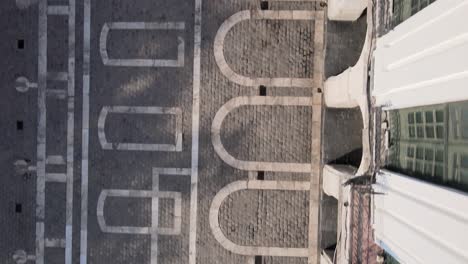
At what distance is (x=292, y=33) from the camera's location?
13914 mm

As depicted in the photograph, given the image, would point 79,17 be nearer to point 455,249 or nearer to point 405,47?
point 405,47

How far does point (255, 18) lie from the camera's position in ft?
45.9

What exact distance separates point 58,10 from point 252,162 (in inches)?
273

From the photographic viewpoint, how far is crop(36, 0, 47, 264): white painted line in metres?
14.5

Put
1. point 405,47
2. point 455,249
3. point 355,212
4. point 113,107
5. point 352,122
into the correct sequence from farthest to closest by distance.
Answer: point 113,107
point 352,122
point 355,212
point 405,47
point 455,249

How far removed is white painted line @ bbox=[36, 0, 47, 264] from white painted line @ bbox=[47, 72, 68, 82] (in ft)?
0.47

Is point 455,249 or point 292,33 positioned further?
point 292,33

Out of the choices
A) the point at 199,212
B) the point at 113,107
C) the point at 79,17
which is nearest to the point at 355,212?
the point at 199,212

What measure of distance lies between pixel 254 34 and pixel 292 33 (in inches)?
40.5

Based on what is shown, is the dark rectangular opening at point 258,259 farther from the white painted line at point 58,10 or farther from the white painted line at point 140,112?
the white painted line at point 58,10

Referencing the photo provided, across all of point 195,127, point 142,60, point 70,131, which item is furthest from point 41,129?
point 195,127

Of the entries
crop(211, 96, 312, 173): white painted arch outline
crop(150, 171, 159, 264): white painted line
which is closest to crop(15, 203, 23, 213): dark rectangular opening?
crop(150, 171, 159, 264): white painted line

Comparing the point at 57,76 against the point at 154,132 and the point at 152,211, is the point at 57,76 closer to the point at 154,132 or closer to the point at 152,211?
the point at 154,132

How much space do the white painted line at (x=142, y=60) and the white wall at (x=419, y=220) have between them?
23.6 feet
